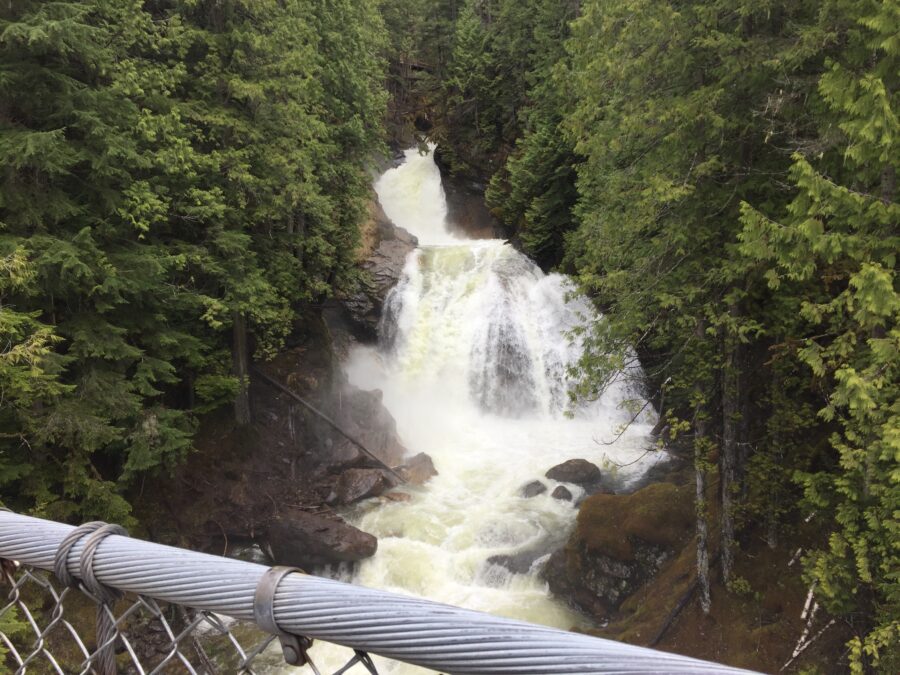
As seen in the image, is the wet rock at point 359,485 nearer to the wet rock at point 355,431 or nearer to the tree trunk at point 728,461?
the wet rock at point 355,431

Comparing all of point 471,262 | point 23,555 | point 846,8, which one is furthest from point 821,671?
point 471,262

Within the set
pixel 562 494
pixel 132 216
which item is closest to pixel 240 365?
pixel 132 216

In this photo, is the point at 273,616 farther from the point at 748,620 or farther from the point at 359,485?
the point at 359,485

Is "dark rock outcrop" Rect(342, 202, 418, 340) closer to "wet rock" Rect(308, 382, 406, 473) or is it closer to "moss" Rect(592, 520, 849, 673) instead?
"wet rock" Rect(308, 382, 406, 473)

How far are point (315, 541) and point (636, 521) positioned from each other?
283 inches

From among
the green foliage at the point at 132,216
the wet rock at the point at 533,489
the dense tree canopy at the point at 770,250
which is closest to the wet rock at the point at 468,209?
the green foliage at the point at 132,216

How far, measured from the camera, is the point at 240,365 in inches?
575

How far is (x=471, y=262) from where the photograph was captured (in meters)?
23.4

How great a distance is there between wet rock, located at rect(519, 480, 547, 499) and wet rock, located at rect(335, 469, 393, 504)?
371 centimetres

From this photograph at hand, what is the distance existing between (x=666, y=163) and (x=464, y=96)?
91.7 ft

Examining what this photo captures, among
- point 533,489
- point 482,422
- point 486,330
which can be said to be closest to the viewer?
point 533,489

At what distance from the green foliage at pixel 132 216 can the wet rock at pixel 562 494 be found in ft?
27.8

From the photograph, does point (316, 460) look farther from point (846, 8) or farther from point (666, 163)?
point (846, 8)

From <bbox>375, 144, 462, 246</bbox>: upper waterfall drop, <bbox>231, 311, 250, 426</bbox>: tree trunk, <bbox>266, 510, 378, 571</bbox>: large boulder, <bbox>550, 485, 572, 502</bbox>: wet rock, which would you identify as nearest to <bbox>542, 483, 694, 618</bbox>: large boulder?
<bbox>550, 485, 572, 502</bbox>: wet rock
